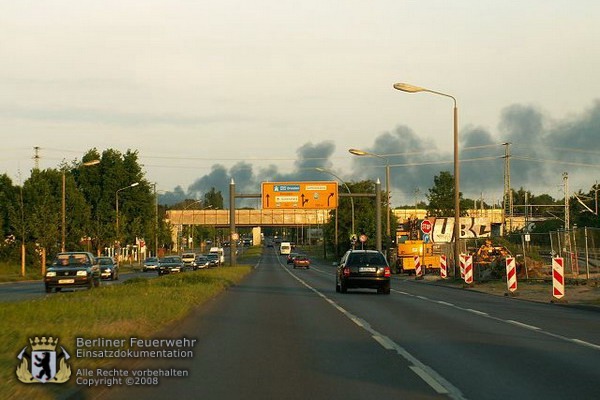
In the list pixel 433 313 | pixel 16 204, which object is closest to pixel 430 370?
pixel 433 313

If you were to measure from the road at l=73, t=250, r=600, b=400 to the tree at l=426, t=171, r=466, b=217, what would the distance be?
284 ft

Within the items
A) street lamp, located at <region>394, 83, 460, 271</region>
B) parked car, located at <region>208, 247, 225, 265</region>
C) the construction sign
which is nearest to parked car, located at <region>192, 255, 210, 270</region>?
parked car, located at <region>208, 247, 225, 265</region>

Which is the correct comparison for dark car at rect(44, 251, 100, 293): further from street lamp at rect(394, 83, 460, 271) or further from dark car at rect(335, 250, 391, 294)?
street lamp at rect(394, 83, 460, 271)

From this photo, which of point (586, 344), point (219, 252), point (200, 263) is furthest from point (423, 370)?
point (219, 252)

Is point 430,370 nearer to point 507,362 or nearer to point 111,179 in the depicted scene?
point 507,362

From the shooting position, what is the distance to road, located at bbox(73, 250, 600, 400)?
33.0ft

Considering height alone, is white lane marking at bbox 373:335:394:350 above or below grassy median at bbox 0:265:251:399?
below

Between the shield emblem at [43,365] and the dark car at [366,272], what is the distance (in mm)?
24518

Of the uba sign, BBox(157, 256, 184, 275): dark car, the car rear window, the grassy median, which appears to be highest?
the uba sign

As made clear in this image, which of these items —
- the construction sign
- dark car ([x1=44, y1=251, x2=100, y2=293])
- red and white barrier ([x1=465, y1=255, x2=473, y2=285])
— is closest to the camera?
dark car ([x1=44, y1=251, x2=100, y2=293])

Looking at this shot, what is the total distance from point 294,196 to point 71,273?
108ft

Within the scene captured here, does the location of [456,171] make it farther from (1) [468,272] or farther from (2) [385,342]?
(2) [385,342]

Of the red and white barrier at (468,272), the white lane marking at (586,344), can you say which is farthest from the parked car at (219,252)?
the white lane marking at (586,344)

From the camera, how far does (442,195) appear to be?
362ft
